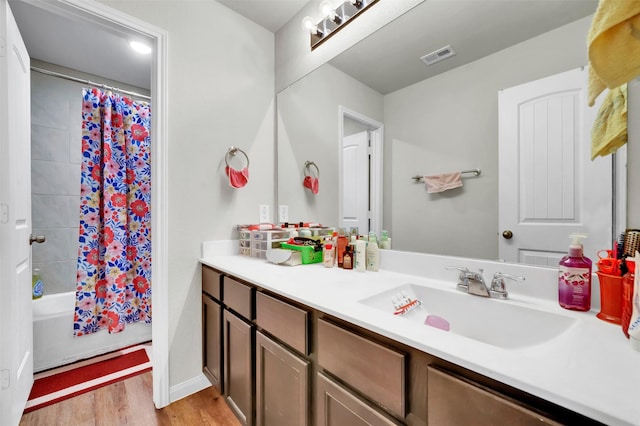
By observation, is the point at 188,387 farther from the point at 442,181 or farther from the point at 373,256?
the point at 442,181

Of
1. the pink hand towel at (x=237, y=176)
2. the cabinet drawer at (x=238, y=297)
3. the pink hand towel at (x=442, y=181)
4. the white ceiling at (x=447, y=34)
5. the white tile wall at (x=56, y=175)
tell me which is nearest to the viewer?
the white ceiling at (x=447, y=34)

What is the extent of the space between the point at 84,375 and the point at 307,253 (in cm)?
176

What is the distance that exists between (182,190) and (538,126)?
5.47 ft

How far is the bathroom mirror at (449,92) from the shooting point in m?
0.88

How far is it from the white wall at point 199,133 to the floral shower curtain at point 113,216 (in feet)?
3.37

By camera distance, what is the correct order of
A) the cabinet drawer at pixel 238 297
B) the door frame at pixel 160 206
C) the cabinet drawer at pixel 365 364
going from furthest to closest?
1. the door frame at pixel 160 206
2. the cabinet drawer at pixel 238 297
3. the cabinet drawer at pixel 365 364

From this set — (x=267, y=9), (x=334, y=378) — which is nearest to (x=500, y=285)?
(x=334, y=378)

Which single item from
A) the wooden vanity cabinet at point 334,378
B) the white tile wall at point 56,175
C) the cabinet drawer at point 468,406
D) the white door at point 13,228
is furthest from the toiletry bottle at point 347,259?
the white tile wall at point 56,175

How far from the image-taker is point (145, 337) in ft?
7.57

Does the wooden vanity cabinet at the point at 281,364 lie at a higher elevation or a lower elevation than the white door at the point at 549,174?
lower

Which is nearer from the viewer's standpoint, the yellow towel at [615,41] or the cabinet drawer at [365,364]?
the yellow towel at [615,41]

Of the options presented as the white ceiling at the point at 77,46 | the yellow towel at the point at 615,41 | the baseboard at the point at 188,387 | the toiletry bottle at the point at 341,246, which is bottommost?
the baseboard at the point at 188,387

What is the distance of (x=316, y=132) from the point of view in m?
1.76

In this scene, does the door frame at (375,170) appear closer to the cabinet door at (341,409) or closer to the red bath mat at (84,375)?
the cabinet door at (341,409)
